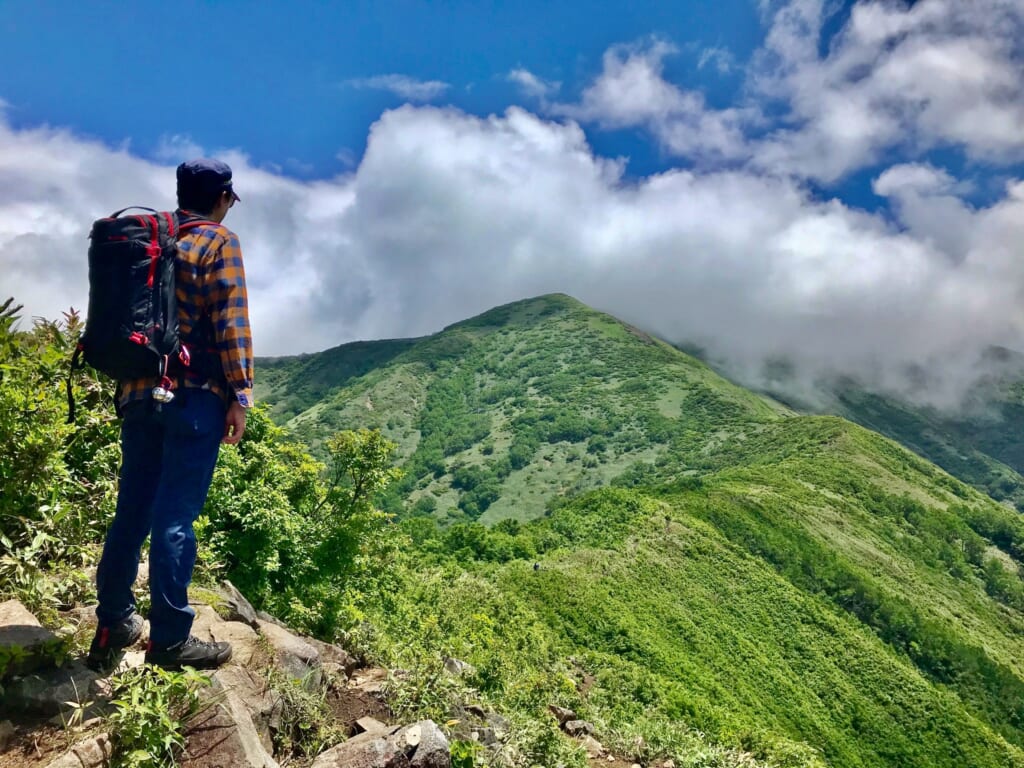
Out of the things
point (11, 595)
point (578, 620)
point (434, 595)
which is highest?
point (11, 595)

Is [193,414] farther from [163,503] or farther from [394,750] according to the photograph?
[394,750]

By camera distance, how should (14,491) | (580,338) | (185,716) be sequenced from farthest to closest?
(580,338), (14,491), (185,716)

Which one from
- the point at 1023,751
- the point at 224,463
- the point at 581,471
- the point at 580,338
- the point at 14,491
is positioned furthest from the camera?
the point at 580,338

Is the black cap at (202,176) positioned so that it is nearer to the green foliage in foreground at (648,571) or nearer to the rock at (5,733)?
the green foliage in foreground at (648,571)

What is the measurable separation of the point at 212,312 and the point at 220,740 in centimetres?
225

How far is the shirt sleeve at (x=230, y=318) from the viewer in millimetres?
3695

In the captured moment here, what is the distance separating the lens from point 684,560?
48.0 m

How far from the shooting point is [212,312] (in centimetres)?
374

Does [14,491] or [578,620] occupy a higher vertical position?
[14,491]

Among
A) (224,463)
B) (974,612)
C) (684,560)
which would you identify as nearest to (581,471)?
(974,612)

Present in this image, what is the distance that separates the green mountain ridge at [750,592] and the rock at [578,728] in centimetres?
26

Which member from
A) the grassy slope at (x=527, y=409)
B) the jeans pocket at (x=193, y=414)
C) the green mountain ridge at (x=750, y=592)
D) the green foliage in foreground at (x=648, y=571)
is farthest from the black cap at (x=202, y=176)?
the grassy slope at (x=527, y=409)

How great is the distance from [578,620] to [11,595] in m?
32.1

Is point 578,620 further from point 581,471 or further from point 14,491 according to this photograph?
point 581,471
